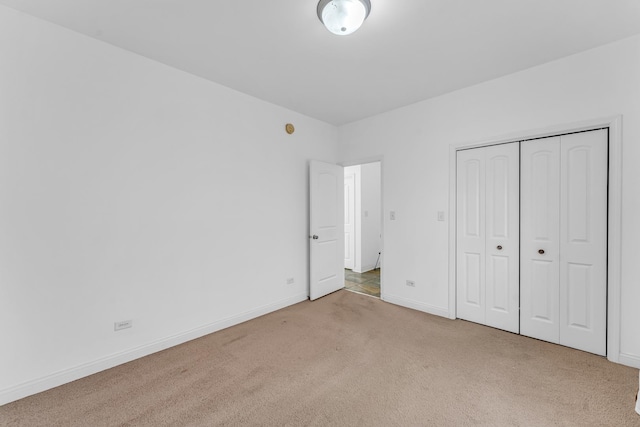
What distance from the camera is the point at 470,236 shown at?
3.01 metres

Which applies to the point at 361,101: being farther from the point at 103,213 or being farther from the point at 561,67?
the point at 103,213

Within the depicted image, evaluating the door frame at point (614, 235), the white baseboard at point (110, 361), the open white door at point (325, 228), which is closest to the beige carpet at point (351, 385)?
the white baseboard at point (110, 361)

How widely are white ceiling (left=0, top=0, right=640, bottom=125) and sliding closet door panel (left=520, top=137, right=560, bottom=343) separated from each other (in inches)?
34.8

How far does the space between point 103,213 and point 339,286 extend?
317 centimetres

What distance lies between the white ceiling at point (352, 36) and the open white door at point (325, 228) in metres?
1.35

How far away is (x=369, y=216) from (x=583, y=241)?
3.48 meters

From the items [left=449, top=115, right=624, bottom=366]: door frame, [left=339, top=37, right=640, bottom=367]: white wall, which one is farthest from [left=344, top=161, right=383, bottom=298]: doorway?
[left=449, top=115, right=624, bottom=366]: door frame

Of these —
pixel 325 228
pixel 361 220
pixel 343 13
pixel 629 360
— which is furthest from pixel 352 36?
pixel 361 220

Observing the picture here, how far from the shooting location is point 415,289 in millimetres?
3416

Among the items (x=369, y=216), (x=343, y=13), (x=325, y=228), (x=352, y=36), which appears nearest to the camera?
(x=343, y=13)

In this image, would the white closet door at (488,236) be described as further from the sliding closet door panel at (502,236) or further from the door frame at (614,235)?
the door frame at (614,235)

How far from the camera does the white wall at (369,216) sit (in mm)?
5430

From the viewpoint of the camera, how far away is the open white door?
3766 mm

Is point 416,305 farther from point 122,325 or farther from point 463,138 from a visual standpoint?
point 122,325
